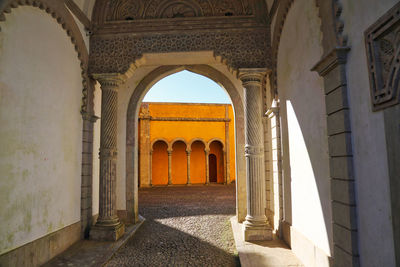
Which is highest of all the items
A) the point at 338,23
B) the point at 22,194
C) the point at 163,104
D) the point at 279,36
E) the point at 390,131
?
the point at 163,104

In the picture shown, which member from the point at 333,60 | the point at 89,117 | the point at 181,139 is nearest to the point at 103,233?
the point at 89,117

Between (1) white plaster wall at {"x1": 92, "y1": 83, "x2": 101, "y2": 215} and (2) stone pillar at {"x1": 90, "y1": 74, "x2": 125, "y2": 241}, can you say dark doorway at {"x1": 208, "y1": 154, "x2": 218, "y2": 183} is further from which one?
(2) stone pillar at {"x1": 90, "y1": 74, "x2": 125, "y2": 241}

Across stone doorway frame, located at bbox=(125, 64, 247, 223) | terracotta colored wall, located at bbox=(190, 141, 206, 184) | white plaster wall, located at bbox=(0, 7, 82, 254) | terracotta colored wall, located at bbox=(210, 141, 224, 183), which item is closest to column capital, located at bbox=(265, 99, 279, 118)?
stone doorway frame, located at bbox=(125, 64, 247, 223)

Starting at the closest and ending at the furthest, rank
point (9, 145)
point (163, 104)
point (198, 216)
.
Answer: point (9, 145) → point (198, 216) → point (163, 104)

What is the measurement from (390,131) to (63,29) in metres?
4.94

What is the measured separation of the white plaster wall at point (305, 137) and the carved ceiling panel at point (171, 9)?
4.88 ft

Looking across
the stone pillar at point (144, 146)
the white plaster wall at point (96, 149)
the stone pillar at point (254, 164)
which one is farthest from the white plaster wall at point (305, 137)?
the stone pillar at point (144, 146)

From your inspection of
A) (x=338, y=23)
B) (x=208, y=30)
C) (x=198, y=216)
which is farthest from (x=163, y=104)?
(x=338, y=23)

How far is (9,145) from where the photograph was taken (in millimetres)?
3279

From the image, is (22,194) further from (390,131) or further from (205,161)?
(205,161)

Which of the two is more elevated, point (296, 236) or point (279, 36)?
point (279, 36)

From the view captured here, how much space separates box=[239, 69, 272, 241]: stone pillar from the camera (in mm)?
4871

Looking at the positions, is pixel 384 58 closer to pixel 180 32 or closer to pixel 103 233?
pixel 180 32

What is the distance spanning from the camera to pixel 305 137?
365cm
